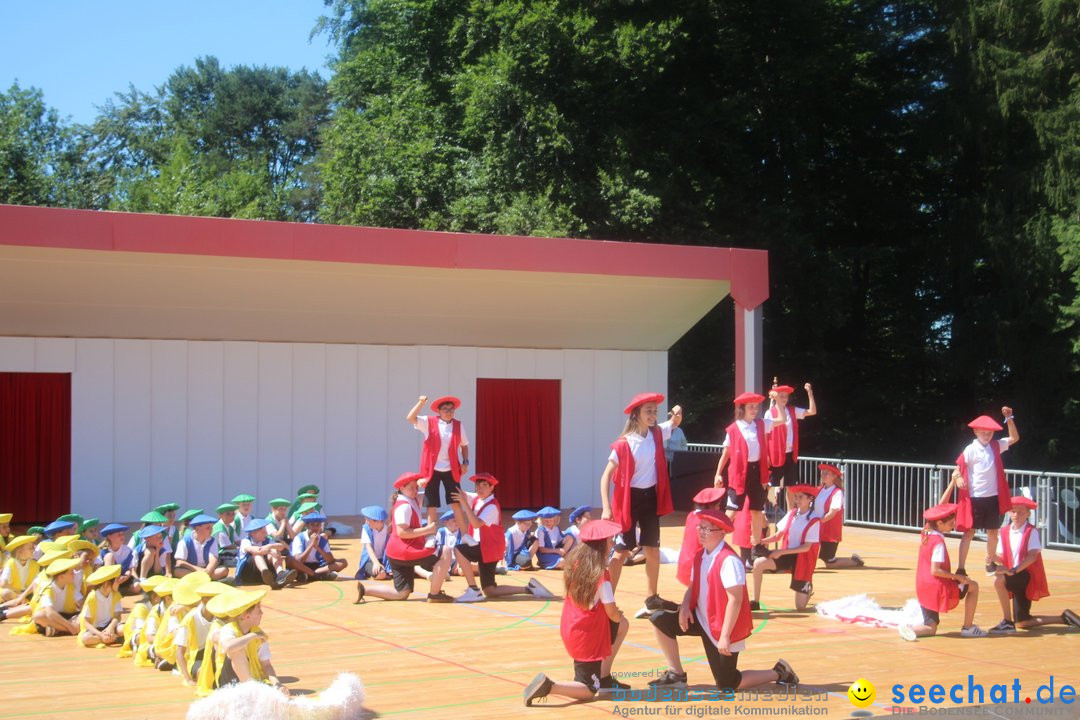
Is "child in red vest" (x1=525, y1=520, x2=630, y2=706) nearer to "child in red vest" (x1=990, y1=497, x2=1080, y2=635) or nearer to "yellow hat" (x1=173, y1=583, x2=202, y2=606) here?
"yellow hat" (x1=173, y1=583, x2=202, y2=606)

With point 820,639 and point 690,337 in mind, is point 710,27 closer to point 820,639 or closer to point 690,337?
point 690,337

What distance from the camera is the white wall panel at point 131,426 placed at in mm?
17500

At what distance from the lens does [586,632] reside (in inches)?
267

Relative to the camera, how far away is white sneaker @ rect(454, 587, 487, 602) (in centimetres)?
1064

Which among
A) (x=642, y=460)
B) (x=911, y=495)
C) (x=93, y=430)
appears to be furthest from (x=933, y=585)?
(x=93, y=430)

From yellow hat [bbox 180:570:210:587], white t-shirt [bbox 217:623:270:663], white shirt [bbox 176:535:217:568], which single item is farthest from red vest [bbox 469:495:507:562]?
white t-shirt [bbox 217:623:270:663]

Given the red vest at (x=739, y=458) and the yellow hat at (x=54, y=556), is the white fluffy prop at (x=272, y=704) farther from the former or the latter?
the red vest at (x=739, y=458)

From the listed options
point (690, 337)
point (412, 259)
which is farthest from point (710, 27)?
point (412, 259)

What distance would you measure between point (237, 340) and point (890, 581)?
10452 mm

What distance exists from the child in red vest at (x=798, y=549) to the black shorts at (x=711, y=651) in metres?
2.78

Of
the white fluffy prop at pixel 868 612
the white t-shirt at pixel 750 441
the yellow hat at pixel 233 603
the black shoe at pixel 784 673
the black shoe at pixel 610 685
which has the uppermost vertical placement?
the white t-shirt at pixel 750 441

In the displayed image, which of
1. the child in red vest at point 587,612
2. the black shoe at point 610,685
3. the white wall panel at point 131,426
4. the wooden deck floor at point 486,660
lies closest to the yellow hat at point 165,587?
the wooden deck floor at point 486,660

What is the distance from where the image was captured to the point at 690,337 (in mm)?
28750

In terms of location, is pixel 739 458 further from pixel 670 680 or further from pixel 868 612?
pixel 670 680
